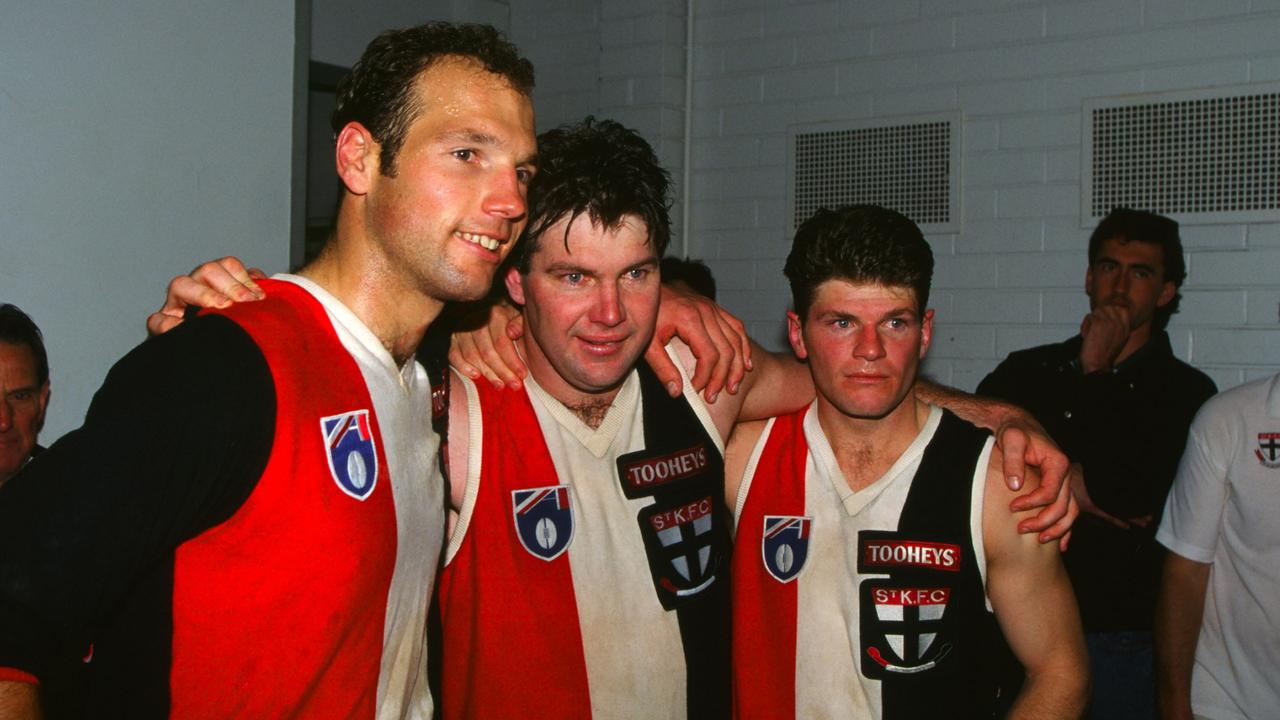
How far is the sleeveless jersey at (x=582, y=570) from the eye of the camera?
1993 millimetres

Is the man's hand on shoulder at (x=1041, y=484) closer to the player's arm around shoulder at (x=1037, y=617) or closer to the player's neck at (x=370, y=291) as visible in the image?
the player's arm around shoulder at (x=1037, y=617)

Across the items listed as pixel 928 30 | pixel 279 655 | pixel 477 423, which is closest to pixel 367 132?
pixel 477 423

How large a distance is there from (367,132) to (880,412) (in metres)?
1.24

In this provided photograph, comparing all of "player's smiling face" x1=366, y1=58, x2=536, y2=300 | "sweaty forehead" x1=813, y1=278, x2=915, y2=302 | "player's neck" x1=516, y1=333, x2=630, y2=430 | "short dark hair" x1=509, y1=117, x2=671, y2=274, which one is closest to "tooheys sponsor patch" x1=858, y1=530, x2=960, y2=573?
"sweaty forehead" x1=813, y1=278, x2=915, y2=302

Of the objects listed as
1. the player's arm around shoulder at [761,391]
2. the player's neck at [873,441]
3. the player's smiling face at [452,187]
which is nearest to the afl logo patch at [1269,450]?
the player's neck at [873,441]

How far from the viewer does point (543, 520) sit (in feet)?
6.75

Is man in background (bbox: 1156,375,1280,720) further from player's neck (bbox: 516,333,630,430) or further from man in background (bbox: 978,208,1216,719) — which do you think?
player's neck (bbox: 516,333,630,430)

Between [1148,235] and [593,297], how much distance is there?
8.78 feet

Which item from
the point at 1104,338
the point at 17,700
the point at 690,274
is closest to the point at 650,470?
the point at 17,700

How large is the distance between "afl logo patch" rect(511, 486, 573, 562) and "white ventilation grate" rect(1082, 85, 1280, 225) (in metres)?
3.34

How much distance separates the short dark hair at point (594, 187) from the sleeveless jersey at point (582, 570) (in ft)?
1.17

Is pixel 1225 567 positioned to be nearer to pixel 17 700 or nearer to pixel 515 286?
pixel 515 286

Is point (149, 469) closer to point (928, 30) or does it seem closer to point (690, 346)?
point (690, 346)

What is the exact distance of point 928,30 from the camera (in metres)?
4.86
